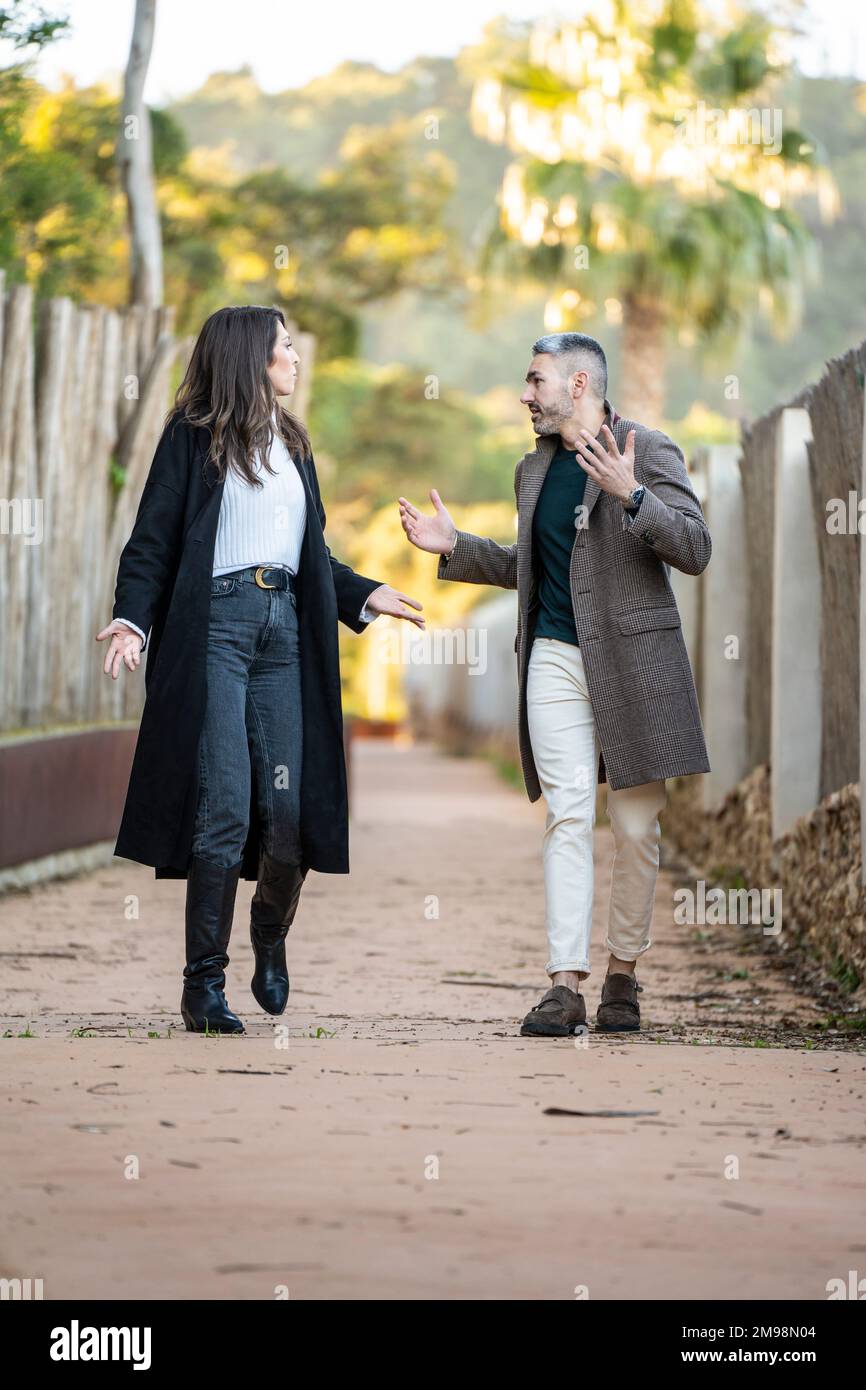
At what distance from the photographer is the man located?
5387 mm

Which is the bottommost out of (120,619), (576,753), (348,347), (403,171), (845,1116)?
(845,1116)

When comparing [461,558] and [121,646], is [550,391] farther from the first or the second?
[121,646]

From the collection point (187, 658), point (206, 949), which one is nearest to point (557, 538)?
point (187, 658)

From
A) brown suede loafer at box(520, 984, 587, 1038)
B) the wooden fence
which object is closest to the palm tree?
the wooden fence

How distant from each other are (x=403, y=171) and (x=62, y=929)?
64.4ft

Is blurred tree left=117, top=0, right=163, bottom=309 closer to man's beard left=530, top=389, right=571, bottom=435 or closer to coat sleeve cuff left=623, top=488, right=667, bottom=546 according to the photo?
man's beard left=530, top=389, right=571, bottom=435

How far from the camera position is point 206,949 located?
5242 millimetres

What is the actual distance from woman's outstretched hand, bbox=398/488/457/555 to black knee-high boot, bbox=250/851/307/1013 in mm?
996

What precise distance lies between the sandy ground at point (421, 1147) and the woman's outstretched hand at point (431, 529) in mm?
1371

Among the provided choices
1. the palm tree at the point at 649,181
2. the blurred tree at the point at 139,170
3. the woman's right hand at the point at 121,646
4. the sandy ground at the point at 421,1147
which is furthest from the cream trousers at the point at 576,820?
the palm tree at the point at 649,181

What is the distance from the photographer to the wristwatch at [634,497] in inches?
205

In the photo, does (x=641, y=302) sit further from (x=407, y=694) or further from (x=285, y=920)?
(x=407, y=694)

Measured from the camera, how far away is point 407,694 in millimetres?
54281

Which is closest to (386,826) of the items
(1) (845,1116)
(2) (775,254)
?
(2) (775,254)
